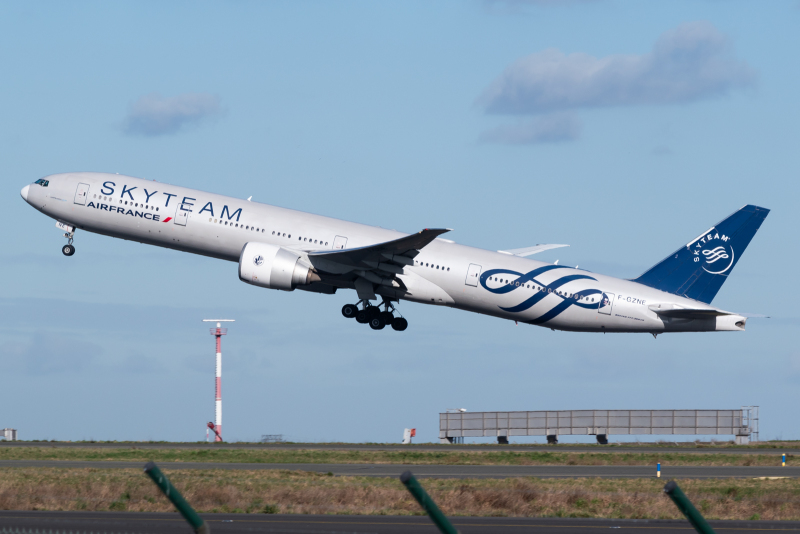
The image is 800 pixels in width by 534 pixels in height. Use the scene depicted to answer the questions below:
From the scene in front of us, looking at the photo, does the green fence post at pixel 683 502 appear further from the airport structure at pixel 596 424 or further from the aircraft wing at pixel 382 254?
the airport structure at pixel 596 424

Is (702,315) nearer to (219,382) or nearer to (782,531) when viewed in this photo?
(782,531)

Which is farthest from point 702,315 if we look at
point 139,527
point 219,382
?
point 219,382

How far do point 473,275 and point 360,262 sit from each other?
17.1 ft

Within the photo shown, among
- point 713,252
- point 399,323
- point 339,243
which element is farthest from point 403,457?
point 713,252

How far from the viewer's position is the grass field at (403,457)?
41062 mm

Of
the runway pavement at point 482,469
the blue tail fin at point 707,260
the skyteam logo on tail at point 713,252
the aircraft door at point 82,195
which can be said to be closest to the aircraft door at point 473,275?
the blue tail fin at point 707,260

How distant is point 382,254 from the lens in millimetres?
44750

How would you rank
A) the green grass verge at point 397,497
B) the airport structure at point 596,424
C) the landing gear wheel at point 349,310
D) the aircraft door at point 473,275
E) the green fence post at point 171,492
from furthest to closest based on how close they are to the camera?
the airport structure at point 596,424
the landing gear wheel at point 349,310
the aircraft door at point 473,275
the green grass verge at point 397,497
the green fence post at point 171,492

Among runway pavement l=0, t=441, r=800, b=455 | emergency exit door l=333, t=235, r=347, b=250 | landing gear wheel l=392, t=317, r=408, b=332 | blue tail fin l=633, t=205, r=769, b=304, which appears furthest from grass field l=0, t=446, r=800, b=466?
emergency exit door l=333, t=235, r=347, b=250

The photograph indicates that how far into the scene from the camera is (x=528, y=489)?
28641 millimetres

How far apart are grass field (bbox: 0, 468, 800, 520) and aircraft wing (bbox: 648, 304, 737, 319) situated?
15.1 metres

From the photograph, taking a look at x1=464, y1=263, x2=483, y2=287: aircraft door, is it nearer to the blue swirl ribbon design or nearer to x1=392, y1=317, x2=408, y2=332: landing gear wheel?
the blue swirl ribbon design

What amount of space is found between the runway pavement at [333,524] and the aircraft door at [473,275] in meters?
21.9

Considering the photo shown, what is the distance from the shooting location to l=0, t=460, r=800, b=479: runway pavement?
115 ft
